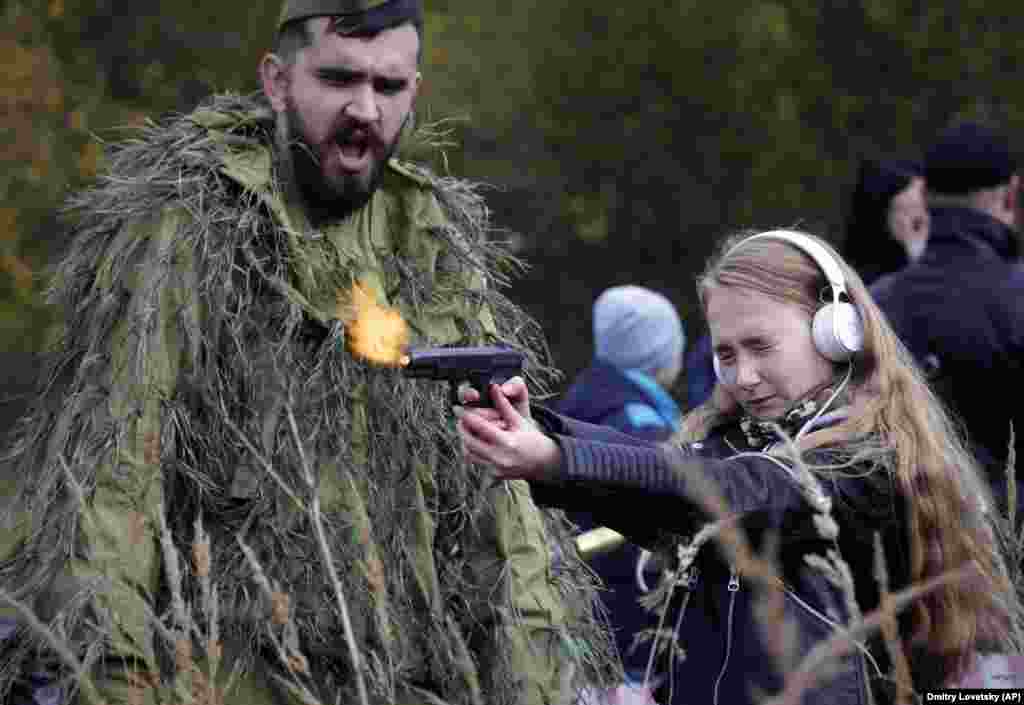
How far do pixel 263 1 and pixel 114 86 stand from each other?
124cm

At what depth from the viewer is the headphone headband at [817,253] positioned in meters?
3.85

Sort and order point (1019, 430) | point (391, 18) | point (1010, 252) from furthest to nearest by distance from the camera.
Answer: point (1010, 252)
point (1019, 430)
point (391, 18)

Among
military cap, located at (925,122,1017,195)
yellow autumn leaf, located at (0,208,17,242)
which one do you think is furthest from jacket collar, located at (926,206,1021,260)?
yellow autumn leaf, located at (0,208,17,242)

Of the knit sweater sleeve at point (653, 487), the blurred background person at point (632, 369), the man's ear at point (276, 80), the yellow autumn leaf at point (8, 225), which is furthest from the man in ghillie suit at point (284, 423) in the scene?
the yellow autumn leaf at point (8, 225)

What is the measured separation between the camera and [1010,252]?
22.3 ft

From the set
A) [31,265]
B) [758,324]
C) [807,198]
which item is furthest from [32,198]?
[807,198]

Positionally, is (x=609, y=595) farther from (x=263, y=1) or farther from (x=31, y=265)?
(x=263, y=1)

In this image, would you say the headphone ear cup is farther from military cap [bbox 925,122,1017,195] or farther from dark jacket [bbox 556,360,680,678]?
military cap [bbox 925,122,1017,195]

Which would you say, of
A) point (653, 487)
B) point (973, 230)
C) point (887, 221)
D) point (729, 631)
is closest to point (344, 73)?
point (653, 487)

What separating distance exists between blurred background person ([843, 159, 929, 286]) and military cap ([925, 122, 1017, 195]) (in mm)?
1340

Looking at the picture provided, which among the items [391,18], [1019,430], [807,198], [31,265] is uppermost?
[391,18]

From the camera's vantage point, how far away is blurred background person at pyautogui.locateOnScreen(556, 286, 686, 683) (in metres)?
6.61

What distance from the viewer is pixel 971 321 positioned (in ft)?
21.1

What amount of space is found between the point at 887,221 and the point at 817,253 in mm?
4460
